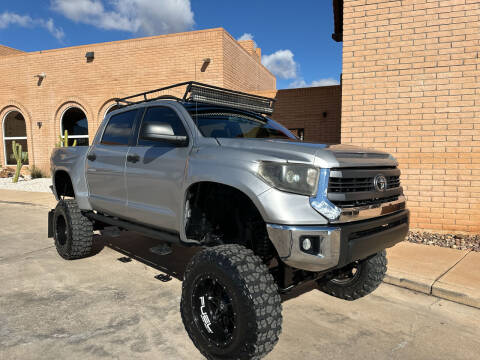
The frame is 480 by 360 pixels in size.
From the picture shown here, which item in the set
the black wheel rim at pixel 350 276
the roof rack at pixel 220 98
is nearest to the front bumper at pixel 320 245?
the black wheel rim at pixel 350 276

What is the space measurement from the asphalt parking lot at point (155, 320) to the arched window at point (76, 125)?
38.9 ft

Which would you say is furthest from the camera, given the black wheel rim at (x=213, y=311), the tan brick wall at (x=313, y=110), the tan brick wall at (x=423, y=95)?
the tan brick wall at (x=313, y=110)

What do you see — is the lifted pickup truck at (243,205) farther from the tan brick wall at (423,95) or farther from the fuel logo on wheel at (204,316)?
the tan brick wall at (423,95)

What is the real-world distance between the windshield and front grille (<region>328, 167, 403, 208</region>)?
1211 mm

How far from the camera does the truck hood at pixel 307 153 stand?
8.21 feet

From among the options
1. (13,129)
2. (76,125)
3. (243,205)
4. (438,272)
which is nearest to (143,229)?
(243,205)

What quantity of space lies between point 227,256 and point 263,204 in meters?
0.48

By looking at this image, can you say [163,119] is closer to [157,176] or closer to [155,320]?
[157,176]

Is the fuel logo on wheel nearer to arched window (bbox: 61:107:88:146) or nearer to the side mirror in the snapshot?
the side mirror

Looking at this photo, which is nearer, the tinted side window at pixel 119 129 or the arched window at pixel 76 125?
the tinted side window at pixel 119 129

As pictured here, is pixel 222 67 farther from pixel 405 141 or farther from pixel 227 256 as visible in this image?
pixel 227 256

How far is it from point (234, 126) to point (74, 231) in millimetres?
2716

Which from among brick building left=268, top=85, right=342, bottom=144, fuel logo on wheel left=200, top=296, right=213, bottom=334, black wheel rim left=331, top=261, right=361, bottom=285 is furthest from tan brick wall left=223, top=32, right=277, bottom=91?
fuel logo on wheel left=200, top=296, right=213, bottom=334

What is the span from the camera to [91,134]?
1508 centimetres
